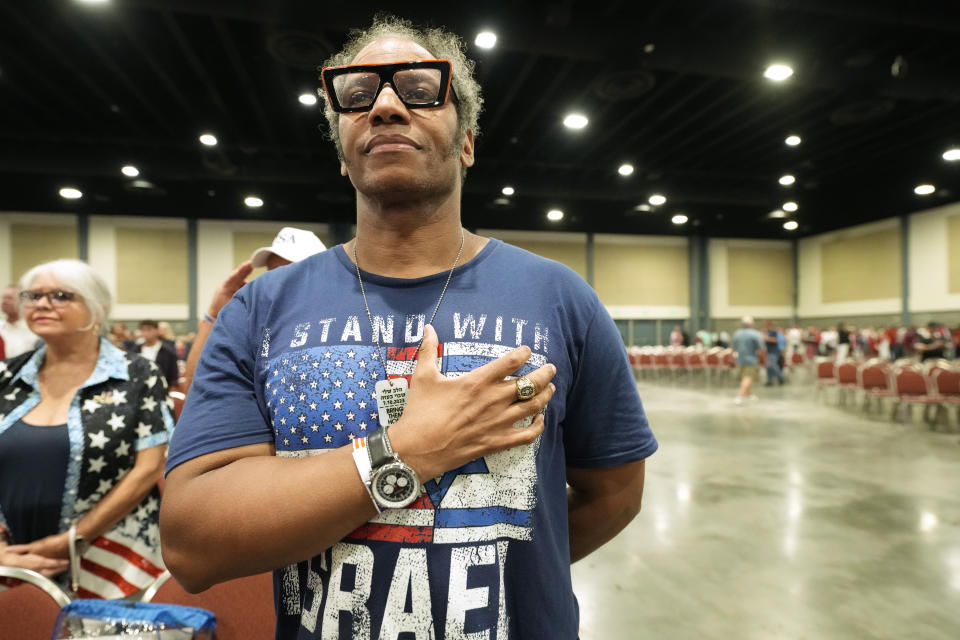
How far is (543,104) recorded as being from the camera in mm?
10305

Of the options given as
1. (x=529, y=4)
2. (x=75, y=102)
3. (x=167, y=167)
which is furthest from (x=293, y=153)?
(x=529, y=4)

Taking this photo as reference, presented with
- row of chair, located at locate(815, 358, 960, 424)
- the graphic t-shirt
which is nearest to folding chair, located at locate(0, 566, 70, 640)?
the graphic t-shirt

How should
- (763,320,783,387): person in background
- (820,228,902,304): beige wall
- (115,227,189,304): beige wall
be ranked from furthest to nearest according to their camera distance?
(820,228,902,304): beige wall → (115,227,189,304): beige wall → (763,320,783,387): person in background

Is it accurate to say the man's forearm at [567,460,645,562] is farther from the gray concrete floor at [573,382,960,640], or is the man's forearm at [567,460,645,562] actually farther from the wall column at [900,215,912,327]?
the wall column at [900,215,912,327]

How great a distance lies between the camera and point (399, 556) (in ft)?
2.46

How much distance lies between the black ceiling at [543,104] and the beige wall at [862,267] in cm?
151

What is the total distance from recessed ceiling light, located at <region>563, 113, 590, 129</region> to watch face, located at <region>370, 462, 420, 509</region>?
10.8 m

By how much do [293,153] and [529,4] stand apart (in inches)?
318

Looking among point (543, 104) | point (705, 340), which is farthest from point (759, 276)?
point (543, 104)

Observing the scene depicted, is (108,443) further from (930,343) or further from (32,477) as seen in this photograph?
(930,343)

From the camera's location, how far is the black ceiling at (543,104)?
716 centimetres

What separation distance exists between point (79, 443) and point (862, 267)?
23482 millimetres

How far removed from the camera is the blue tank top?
1740mm

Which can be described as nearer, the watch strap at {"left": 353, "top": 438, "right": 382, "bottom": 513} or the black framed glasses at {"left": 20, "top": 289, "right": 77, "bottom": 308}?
the watch strap at {"left": 353, "top": 438, "right": 382, "bottom": 513}
